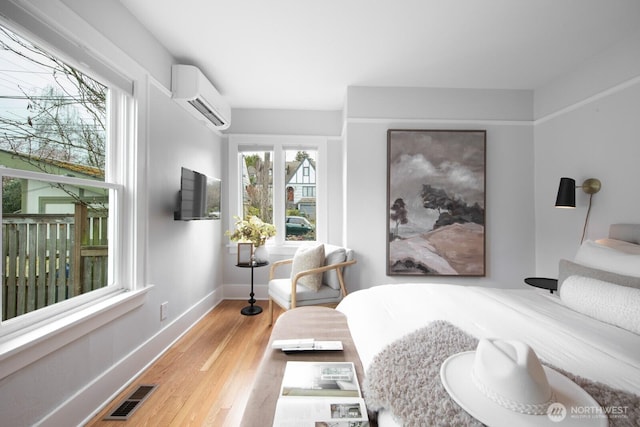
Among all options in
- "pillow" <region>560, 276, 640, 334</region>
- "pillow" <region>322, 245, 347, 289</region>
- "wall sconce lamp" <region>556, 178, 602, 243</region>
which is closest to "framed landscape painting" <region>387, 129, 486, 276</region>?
"pillow" <region>322, 245, 347, 289</region>

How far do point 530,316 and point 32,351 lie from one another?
7.61ft

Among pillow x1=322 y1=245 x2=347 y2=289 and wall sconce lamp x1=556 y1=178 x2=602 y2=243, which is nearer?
wall sconce lamp x1=556 y1=178 x2=602 y2=243

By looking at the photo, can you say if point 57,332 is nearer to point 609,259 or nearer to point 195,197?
point 195,197

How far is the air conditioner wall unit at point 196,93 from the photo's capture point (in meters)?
2.54

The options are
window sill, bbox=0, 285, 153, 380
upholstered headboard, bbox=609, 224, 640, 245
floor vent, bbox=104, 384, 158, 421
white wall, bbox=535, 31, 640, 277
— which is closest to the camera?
window sill, bbox=0, 285, 153, 380

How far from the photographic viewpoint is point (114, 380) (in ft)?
5.92

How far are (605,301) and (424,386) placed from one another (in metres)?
1.15

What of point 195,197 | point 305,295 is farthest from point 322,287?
point 195,197

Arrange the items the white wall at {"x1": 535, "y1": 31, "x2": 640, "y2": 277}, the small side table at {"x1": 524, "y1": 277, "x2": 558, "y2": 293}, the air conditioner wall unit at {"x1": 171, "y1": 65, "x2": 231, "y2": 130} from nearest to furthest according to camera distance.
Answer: the white wall at {"x1": 535, "y1": 31, "x2": 640, "y2": 277}, the small side table at {"x1": 524, "y1": 277, "x2": 558, "y2": 293}, the air conditioner wall unit at {"x1": 171, "y1": 65, "x2": 231, "y2": 130}

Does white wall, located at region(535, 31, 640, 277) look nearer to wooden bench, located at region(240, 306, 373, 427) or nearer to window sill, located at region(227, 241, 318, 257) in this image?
wooden bench, located at region(240, 306, 373, 427)

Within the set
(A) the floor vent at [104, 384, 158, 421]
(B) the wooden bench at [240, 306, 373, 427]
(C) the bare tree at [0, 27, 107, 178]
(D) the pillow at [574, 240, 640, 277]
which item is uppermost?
(C) the bare tree at [0, 27, 107, 178]

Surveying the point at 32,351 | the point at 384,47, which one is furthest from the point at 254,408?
the point at 384,47

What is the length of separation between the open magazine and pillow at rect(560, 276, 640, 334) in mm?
1222

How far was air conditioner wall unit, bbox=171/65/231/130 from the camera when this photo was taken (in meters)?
2.54
